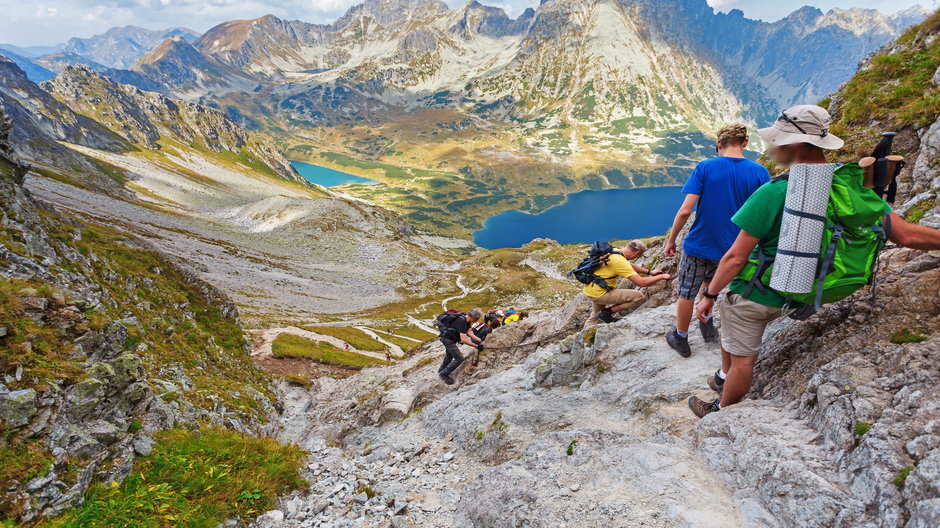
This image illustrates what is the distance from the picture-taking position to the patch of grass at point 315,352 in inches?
1679

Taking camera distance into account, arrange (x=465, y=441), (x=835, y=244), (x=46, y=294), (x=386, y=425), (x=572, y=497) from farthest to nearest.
Result: 1. (x=386, y=425)
2. (x=465, y=441)
3. (x=46, y=294)
4. (x=572, y=497)
5. (x=835, y=244)

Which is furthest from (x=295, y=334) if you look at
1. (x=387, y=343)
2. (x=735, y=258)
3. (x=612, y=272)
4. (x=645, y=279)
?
(x=735, y=258)

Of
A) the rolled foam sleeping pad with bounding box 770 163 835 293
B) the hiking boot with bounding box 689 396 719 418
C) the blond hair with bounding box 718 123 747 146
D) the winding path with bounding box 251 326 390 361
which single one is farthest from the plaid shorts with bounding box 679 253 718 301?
the winding path with bounding box 251 326 390 361

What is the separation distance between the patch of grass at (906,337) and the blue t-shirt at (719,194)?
10.5 ft

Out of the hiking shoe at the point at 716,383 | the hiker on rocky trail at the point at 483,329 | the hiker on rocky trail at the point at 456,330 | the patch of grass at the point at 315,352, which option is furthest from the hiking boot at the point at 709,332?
the patch of grass at the point at 315,352

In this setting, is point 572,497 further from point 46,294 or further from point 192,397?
point 192,397

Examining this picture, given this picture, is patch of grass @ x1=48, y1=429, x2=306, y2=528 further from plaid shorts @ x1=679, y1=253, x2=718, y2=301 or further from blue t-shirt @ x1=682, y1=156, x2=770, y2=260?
blue t-shirt @ x1=682, y1=156, x2=770, y2=260

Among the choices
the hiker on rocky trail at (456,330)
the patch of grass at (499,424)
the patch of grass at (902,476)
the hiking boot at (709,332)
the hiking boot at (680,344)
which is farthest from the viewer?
the hiker on rocky trail at (456,330)

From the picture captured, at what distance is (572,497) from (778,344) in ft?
15.0

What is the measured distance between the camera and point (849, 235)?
485cm

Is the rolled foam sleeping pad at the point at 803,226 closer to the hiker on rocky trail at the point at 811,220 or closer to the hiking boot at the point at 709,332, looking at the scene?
the hiker on rocky trail at the point at 811,220

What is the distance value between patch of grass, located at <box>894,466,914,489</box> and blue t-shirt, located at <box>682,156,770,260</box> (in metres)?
4.93

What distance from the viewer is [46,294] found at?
1033cm

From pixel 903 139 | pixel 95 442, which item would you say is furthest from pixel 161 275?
pixel 903 139
